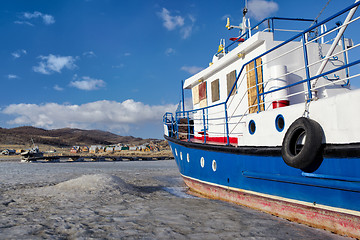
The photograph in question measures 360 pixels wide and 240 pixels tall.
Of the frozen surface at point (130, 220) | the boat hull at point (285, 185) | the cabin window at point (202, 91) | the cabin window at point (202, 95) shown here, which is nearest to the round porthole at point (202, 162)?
the boat hull at point (285, 185)

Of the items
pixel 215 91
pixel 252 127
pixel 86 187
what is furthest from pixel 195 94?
pixel 252 127

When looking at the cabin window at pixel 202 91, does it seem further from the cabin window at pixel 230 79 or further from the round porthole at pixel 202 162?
the round porthole at pixel 202 162

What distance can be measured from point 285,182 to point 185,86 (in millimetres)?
7915

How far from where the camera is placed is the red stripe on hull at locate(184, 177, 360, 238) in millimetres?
3695

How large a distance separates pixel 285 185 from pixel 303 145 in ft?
3.17

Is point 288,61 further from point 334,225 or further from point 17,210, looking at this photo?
point 17,210

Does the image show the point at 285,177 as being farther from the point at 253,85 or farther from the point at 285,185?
the point at 253,85

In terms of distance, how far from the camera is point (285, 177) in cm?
457

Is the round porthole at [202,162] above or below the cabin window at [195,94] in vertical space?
below

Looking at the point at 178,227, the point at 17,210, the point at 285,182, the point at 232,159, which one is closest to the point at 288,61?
the point at 232,159

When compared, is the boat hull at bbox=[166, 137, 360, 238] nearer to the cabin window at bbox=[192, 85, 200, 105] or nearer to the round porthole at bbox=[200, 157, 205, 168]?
the round porthole at bbox=[200, 157, 205, 168]

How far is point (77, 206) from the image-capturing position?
5.79m

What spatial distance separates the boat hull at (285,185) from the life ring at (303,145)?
5.6 inches

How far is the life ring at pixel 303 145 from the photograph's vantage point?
154 inches
